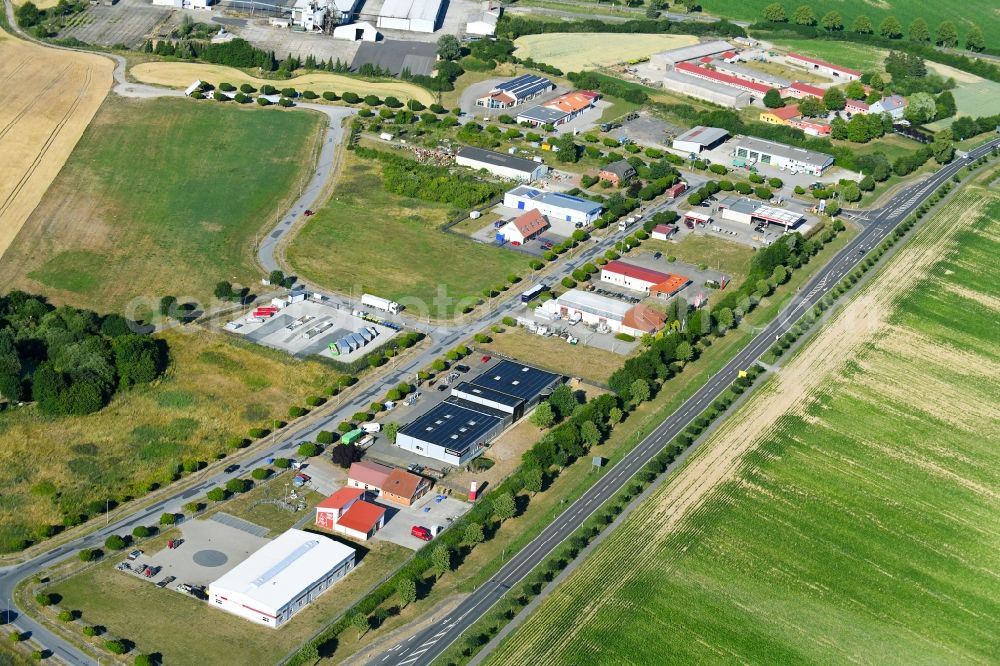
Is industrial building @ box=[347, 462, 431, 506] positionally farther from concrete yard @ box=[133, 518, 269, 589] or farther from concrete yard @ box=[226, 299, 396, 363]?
concrete yard @ box=[226, 299, 396, 363]

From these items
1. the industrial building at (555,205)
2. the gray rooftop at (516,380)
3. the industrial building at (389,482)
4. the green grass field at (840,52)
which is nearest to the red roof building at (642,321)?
the gray rooftop at (516,380)

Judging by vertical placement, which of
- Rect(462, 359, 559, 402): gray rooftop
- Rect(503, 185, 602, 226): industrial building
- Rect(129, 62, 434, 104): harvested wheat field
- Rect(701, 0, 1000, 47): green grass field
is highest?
Rect(701, 0, 1000, 47): green grass field

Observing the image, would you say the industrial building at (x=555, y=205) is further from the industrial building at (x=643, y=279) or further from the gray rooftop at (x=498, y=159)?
the industrial building at (x=643, y=279)

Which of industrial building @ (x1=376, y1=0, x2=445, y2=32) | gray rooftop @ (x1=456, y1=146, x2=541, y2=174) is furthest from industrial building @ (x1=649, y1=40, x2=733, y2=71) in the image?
gray rooftop @ (x1=456, y1=146, x2=541, y2=174)

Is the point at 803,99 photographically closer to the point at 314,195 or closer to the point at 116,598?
the point at 314,195

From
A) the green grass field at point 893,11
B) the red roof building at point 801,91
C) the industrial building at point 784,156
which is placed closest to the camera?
the industrial building at point 784,156

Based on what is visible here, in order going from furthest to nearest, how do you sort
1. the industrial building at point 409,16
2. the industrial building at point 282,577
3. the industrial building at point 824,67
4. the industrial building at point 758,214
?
the industrial building at point 409,16 → the industrial building at point 824,67 → the industrial building at point 758,214 → the industrial building at point 282,577
